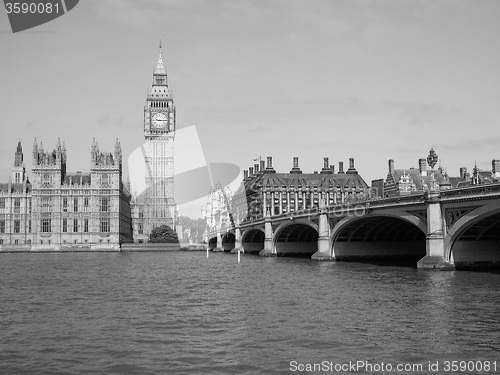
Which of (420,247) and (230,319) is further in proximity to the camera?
(420,247)

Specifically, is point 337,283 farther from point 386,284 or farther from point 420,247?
point 420,247

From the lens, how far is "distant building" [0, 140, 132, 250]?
14788 centimetres

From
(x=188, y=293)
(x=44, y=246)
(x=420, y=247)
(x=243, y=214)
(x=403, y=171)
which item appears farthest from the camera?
(x=243, y=214)

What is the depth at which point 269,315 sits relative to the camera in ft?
95.3

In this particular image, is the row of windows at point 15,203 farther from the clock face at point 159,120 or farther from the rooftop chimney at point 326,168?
the rooftop chimney at point 326,168

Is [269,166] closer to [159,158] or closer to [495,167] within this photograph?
[159,158]

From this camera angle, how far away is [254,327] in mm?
25656

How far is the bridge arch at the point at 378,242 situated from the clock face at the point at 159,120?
126417mm

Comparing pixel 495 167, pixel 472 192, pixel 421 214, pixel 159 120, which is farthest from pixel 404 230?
pixel 159 120

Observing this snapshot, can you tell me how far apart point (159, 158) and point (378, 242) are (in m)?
120

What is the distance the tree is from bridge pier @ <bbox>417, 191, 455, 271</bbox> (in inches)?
4600

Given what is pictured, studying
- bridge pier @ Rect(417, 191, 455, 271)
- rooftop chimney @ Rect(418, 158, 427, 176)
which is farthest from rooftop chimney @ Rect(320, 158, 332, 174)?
bridge pier @ Rect(417, 191, 455, 271)

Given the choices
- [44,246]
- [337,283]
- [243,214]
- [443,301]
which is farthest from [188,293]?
[243,214]

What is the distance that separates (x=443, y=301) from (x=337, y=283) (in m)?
12.8
